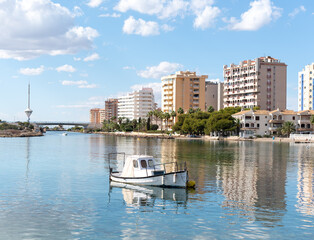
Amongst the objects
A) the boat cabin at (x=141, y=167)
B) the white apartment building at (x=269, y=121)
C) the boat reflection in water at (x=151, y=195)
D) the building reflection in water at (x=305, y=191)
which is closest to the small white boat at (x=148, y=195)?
the boat reflection in water at (x=151, y=195)

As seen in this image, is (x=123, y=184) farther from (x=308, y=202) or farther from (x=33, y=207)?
(x=308, y=202)

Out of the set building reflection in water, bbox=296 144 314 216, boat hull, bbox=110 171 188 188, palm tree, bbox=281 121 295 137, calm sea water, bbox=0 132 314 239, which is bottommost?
calm sea water, bbox=0 132 314 239

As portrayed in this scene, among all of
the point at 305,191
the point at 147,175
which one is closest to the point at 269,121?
the point at 305,191

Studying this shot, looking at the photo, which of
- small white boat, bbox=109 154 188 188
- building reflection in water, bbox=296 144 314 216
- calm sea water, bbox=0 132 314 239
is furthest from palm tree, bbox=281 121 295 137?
small white boat, bbox=109 154 188 188

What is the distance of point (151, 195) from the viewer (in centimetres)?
3472

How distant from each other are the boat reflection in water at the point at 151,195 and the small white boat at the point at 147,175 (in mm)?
499

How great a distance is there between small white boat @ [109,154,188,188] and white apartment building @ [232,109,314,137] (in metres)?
131

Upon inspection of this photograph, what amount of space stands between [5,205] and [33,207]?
8.21 ft

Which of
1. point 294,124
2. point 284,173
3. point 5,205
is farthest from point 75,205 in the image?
point 294,124

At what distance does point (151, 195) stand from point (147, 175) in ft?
11.0

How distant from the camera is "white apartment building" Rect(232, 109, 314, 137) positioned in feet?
542

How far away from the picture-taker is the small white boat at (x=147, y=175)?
1448 inches

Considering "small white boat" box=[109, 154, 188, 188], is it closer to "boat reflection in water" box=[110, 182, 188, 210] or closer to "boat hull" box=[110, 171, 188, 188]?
"boat hull" box=[110, 171, 188, 188]

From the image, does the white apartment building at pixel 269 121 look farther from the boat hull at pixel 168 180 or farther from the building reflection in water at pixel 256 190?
the boat hull at pixel 168 180
